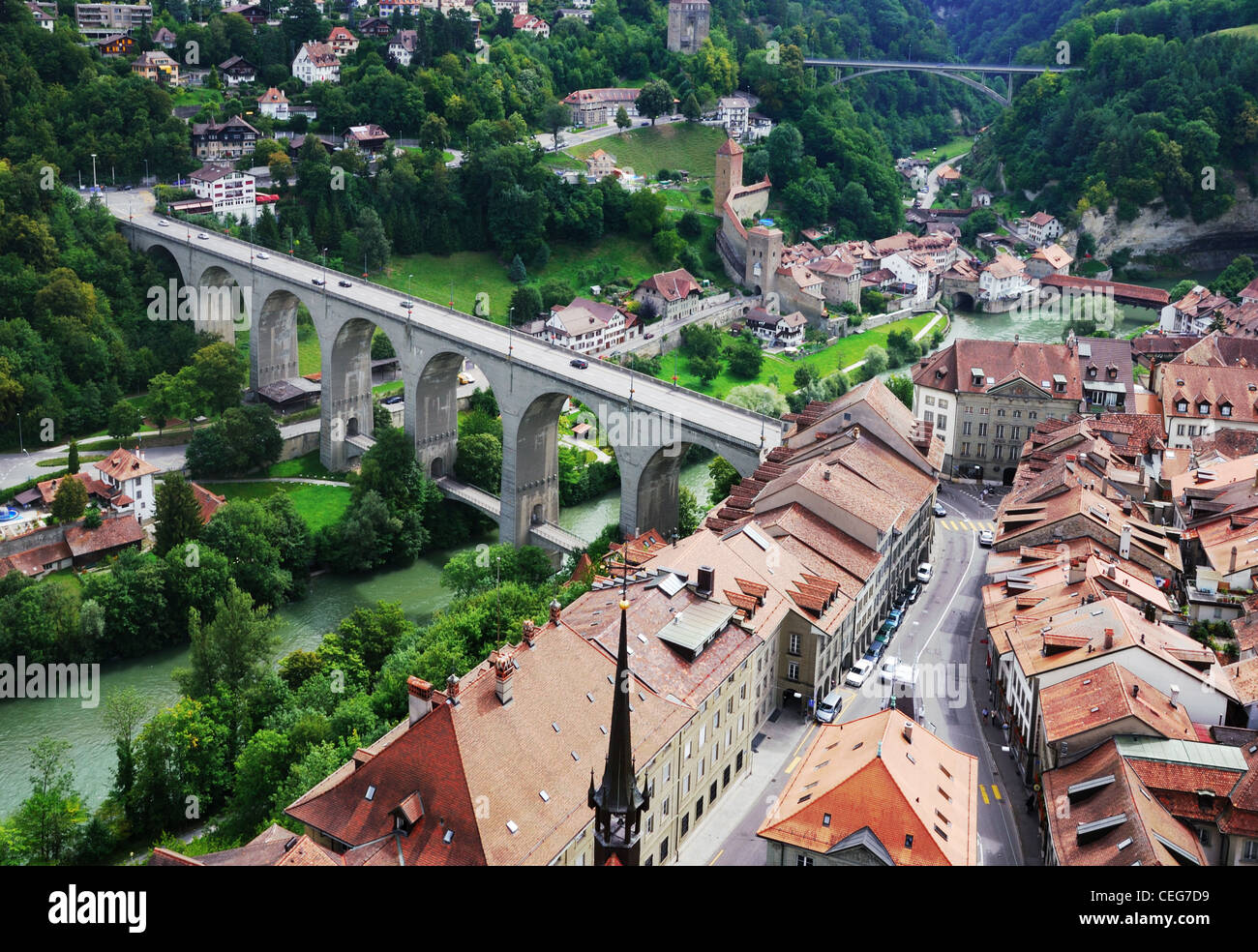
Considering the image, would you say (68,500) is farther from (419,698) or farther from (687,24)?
(687,24)

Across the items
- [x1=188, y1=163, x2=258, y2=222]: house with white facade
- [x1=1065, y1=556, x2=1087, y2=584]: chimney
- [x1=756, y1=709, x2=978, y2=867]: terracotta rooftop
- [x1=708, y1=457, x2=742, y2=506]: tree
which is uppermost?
[x1=188, y1=163, x2=258, y2=222]: house with white facade

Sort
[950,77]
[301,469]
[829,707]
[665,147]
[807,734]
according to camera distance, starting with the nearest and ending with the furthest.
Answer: [807,734]
[829,707]
[301,469]
[665,147]
[950,77]

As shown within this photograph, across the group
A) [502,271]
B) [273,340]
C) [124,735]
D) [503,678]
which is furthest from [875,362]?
[503,678]

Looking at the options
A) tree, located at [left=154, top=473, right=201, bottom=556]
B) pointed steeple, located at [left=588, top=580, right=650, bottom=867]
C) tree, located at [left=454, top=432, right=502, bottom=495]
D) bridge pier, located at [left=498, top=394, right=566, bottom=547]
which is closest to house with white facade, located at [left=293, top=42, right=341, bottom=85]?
tree, located at [left=454, top=432, right=502, bottom=495]

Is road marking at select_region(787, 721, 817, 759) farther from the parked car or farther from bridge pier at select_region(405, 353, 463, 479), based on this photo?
bridge pier at select_region(405, 353, 463, 479)

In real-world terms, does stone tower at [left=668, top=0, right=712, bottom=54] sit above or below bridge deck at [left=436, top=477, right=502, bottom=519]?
above

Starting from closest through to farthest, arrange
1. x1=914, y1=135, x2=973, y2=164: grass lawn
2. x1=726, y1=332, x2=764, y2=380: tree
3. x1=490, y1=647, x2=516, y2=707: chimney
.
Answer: x1=490, y1=647, x2=516, y2=707: chimney, x1=726, y1=332, x2=764, y2=380: tree, x1=914, y1=135, x2=973, y2=164: grass lawn
